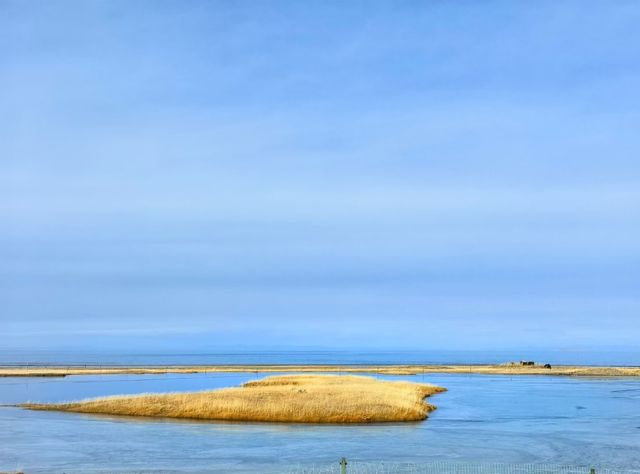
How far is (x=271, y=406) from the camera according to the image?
6072 cm

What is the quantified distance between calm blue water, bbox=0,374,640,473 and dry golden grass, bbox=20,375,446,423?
92.0 inches

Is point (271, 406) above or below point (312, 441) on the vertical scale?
above

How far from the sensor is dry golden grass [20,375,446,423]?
195 feet

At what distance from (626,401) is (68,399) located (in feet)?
179

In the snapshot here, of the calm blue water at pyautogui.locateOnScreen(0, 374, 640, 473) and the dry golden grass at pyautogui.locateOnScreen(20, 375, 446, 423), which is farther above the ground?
the dry golden grass at pyautogui.locateOnScreen(20, 375, 446, 423)

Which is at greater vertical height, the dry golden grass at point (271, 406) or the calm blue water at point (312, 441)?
the dry golden grass at point (271, 406)

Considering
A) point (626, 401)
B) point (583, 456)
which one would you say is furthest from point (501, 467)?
point (626, 401)

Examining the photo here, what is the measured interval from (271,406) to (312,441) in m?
12.9

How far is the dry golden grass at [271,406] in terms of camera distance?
5938 centimetres

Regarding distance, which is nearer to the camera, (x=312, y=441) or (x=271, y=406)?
(x=312, y=441)

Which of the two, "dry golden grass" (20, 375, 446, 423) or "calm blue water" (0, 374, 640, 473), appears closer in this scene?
"calm blue water" (0, 374, 640, 473)

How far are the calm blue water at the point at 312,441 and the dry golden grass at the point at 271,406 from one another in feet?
7.67

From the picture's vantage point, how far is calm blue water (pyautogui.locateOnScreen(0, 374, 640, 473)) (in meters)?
40.6

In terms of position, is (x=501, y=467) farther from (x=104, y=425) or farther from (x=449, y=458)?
(x=104, y=425)
